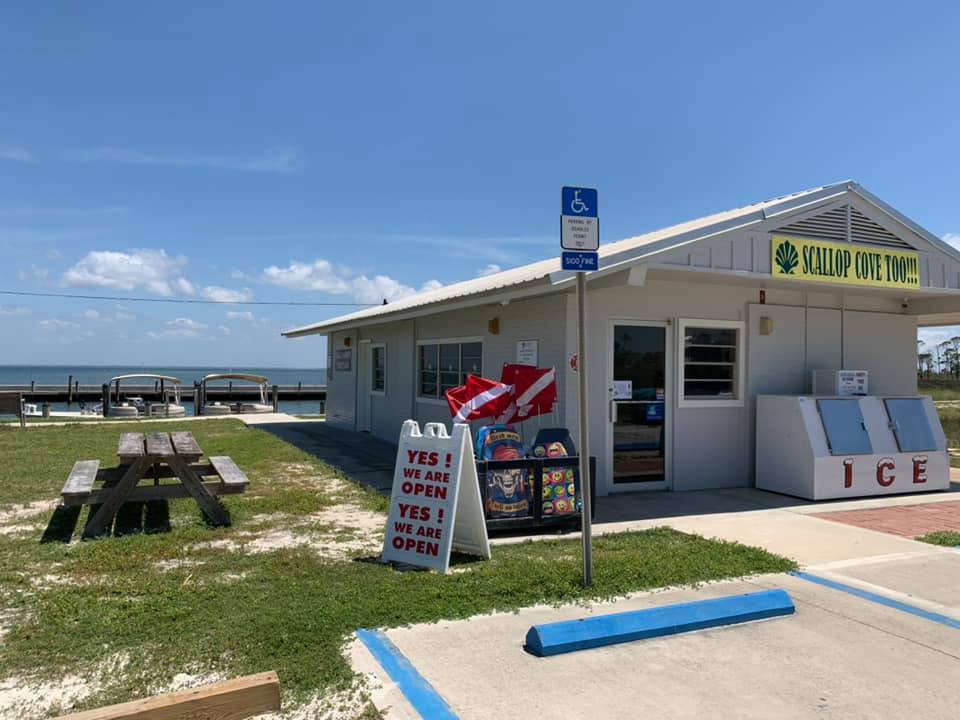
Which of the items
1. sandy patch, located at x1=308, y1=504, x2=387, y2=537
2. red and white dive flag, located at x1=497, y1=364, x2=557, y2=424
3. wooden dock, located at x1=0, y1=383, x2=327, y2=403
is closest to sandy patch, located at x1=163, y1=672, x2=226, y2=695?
sandy patch, located at x1=308, y1=504, x2=387, y2=537

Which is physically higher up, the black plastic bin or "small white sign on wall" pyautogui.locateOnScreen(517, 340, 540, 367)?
"small white sign on wall" pyautogui.locateOnScreen(517, 340, 540, 367)

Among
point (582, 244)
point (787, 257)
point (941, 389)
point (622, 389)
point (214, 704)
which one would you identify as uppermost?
point (787, 257)

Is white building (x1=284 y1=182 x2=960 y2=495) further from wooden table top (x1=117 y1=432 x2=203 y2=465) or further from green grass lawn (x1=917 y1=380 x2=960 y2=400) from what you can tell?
green grass lawn (x1=917 y1=380 x2=960 y2=400)

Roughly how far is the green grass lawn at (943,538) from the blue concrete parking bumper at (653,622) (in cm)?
283

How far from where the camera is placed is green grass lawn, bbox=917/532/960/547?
662 cm

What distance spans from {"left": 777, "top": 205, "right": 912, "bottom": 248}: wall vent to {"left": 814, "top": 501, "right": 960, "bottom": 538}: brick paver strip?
313 cm

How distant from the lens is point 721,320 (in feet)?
30.5

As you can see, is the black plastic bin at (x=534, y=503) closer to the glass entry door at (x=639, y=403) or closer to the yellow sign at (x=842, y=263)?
the glass entry door at (x=639, y=403)

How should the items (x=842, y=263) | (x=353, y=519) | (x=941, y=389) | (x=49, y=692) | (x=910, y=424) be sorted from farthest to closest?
(x=941, y=389)
(x=910, y=424)
(x=842, y=263)
(x=353, y=519)
(x=49, y=692)

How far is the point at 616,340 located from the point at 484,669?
548cm

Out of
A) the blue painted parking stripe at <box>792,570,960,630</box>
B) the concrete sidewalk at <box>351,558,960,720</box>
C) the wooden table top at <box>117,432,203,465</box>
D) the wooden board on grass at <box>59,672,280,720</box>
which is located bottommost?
the concrete sidewalk at <box>351,558,960,720</box>

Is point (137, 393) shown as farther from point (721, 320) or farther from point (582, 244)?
point (582, 244)

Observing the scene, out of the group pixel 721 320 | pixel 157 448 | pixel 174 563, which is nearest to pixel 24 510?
pixel 157 448

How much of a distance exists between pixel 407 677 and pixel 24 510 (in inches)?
233
